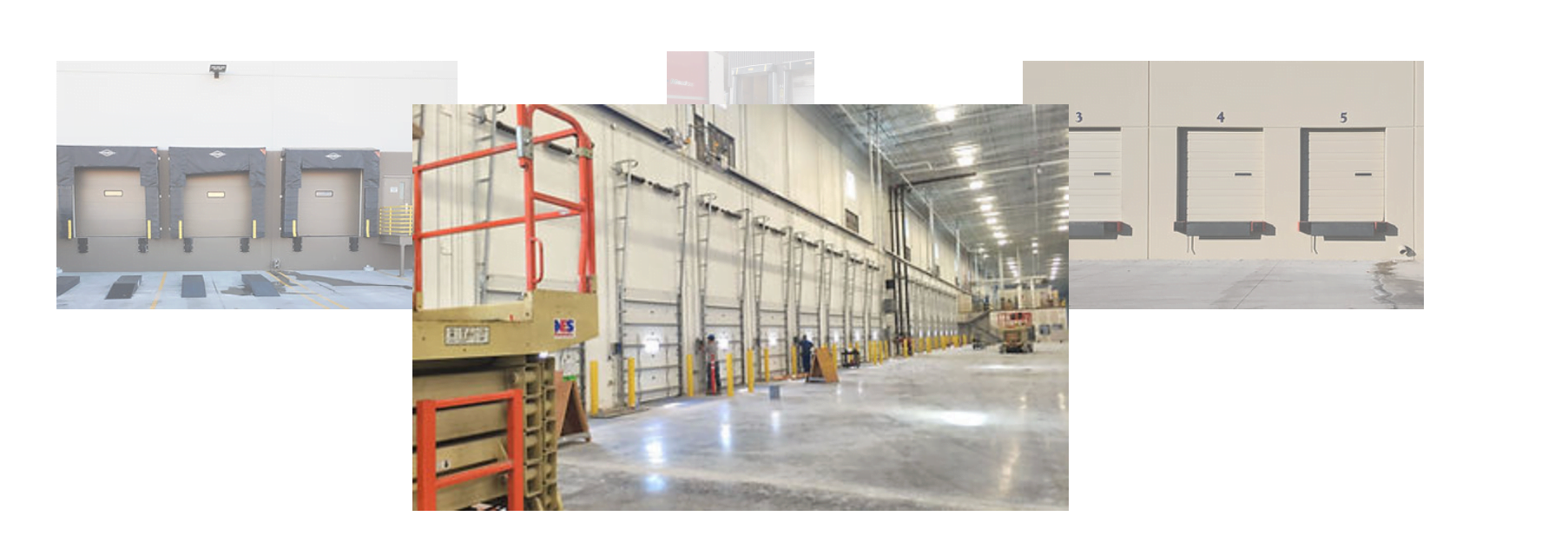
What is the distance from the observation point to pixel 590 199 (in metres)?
5.90

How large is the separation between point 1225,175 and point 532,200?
7.58 meters

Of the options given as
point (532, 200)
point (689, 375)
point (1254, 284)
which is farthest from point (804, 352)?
point (1254, 284)

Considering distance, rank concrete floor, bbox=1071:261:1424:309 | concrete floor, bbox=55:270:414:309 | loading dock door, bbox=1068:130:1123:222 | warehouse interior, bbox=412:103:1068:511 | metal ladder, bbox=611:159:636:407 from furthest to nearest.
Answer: concrete floor, bbox=1071:261:1424:309, loading dock door, bbox=1068:130:1123:222, metal ladder, bbox=611:159:636:407, concrete floor, bbox=55:270:414:309, warehouse interior, bbox=412:103:1068:511

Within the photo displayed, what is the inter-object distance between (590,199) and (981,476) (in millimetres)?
3468

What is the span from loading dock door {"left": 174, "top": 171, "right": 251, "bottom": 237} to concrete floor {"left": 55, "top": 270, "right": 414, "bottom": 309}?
992 mm

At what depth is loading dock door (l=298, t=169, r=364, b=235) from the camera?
8.18 metres

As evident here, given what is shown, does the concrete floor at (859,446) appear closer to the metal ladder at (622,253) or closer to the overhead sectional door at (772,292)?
the overhead sectional door at (772,292)

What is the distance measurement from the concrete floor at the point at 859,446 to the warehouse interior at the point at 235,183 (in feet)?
7.30

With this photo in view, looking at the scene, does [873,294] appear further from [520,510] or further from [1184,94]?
[1184,94]

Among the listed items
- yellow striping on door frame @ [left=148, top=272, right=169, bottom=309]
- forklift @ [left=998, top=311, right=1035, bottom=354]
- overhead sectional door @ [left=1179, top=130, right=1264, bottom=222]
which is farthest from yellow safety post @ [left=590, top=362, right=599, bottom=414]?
overhead sectional door @ [left=1179, top=130, right=1264, bottom=222]

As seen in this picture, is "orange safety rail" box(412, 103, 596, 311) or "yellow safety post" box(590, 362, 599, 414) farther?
"yellow safety post" box(590, 362, 599, 414)

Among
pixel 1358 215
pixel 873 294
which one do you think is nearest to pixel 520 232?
pixel 873 294

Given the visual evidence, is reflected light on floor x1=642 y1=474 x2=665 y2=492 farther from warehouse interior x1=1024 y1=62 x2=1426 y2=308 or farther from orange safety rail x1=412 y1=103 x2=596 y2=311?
warehouse interior x1=1024 y1=62 x2=1426 y2=308

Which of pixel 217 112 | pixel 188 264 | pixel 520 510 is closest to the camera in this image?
pixel 520 510
